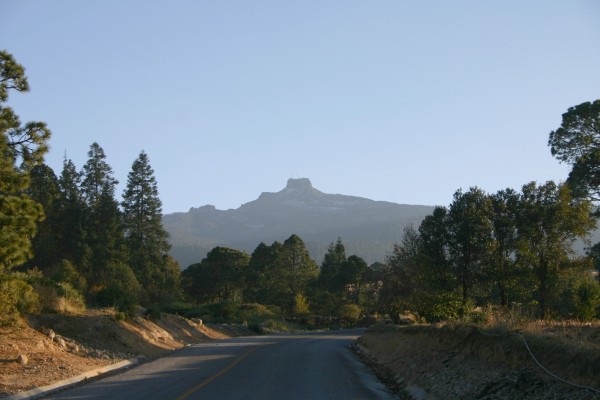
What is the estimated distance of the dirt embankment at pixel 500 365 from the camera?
9133mm

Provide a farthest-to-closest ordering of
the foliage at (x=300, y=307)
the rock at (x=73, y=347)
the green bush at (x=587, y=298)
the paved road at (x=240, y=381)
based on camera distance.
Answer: the foliage at (x=300, y=307) → the green bush at (x=587, y=298) → the rock at (x=73, y=347) → the paved road at (x=240, y=381)

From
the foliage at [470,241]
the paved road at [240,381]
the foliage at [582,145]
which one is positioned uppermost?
the foliage at [582,145]

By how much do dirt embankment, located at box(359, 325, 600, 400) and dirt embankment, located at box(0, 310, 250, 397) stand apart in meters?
Answer: 9.37

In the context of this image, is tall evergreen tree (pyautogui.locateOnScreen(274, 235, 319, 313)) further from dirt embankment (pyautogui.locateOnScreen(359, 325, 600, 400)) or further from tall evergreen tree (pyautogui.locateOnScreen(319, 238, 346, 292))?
dirt embankment (pyautogui.locateOnScreen(359, 325, 600, 400))

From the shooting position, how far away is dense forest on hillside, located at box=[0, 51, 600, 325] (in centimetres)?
1686

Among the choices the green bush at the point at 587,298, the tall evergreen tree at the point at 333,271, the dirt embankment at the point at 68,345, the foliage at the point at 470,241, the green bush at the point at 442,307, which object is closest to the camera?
the dirt embankment at the point at 68,345

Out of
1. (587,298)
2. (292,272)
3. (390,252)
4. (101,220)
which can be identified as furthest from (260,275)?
(587,298)

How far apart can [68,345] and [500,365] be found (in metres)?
14.4

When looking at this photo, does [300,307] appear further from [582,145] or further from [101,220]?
[582,145]

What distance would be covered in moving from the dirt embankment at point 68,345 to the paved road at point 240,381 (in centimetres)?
138

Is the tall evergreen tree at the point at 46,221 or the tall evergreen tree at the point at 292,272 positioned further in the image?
the tall evergreen tree at the point at 292,272

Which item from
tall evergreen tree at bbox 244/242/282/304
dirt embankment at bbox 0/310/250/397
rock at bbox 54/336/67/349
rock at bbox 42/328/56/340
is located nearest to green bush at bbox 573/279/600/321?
dirt embankment at bbox 0/310/250/397

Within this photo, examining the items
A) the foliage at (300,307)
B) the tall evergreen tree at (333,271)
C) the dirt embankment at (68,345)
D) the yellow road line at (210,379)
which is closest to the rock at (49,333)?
the dirt embankment at (68,345)

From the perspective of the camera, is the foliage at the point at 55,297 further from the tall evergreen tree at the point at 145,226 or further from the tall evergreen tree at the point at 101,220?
the tall evergreen tree at the point at 145,226
